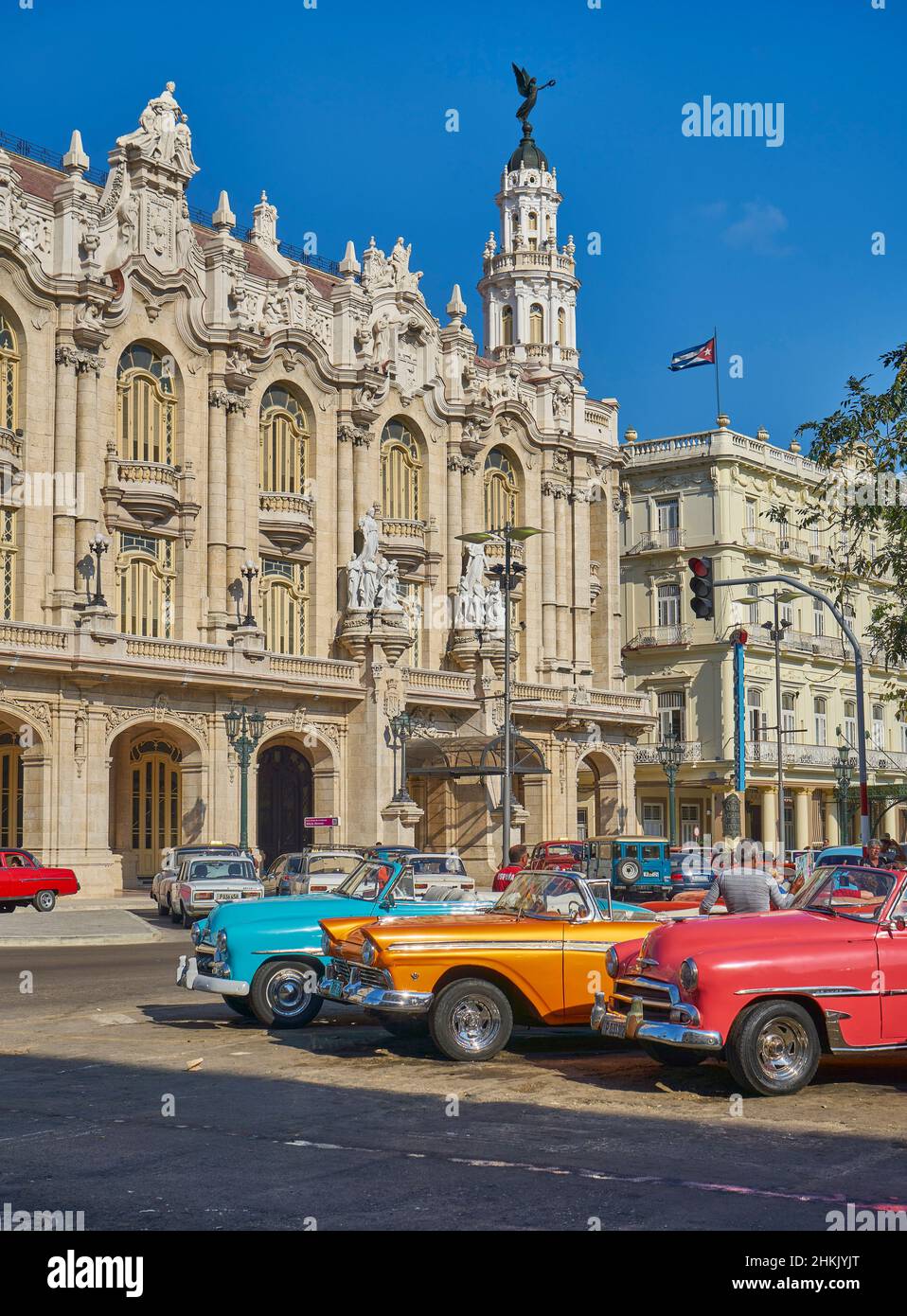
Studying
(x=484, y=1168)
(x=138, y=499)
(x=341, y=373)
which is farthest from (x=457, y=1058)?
(x=341, y=373)

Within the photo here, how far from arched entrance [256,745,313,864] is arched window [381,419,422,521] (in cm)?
962

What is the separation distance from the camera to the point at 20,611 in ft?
142

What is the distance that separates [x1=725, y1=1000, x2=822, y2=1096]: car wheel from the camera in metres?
11.4

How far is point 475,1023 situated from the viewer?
13516mm

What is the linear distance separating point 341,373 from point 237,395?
4.95 m

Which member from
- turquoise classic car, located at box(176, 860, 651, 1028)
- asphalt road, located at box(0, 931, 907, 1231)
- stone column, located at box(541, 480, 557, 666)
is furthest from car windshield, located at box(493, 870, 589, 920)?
stone column, located at box(541, 480, 557, 666)

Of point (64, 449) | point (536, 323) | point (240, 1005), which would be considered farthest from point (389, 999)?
point (536, 323)

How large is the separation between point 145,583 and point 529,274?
2703 centimetres

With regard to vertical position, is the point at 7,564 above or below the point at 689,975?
above

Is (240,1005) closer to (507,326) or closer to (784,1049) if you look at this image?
(784,1049)

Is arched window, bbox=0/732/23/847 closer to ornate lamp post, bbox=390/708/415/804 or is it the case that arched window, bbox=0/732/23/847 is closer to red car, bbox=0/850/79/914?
red car, bbox=0/850/79/914

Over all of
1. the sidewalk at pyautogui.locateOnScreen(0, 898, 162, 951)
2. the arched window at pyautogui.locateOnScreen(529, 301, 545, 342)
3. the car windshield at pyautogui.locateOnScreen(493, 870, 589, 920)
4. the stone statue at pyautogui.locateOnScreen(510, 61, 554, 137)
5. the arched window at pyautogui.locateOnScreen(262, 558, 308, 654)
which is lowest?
the sidewalk at pyautogui.locateOnScreen(0, 898, 162, 951)

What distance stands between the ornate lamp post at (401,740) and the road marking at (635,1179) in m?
38.3
